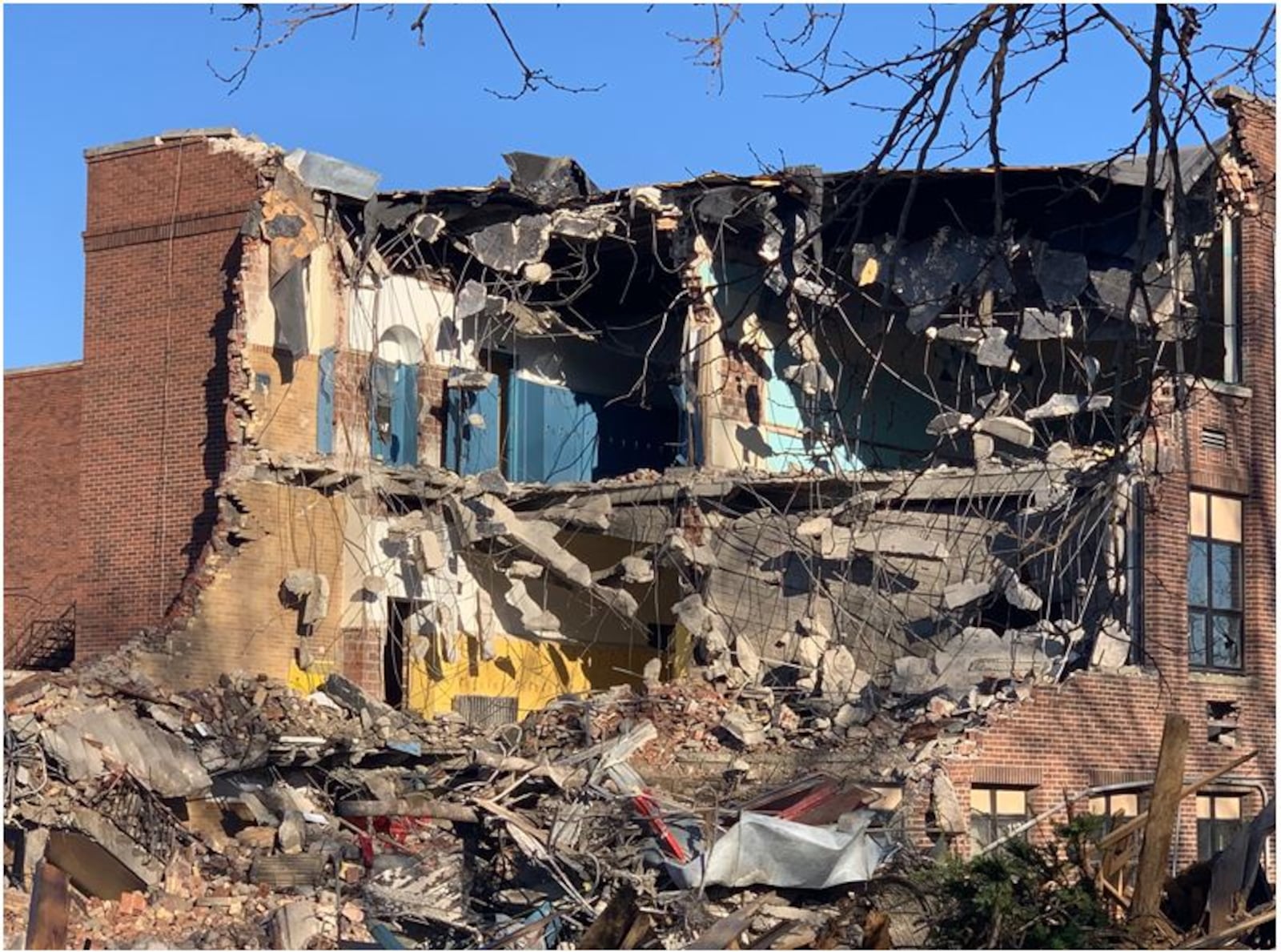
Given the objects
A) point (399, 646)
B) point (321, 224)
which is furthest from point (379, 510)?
point (321, 224)

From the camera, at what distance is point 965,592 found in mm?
21188

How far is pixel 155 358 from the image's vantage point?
23.8 meters

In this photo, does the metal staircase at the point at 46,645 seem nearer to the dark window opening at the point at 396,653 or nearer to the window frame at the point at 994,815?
the dark window opening at the point at 396,653

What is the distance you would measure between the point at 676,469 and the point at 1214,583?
20.5ft

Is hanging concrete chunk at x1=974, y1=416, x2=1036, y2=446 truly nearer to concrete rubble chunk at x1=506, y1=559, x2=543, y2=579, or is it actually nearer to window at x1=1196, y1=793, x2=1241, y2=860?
window at x1=1196, y1=793, x2=1241, y2=860

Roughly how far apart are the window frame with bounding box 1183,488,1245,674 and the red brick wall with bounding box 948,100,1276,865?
0.21ft

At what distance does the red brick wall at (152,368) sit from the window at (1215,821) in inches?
451

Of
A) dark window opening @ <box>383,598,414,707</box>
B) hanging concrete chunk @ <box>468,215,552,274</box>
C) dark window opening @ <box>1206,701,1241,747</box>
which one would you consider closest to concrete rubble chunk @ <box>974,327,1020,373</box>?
dark window opening @ <box>1206,701,1241,747</box>

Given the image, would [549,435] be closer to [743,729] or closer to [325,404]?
[325,404]

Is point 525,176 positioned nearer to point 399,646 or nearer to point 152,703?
point 399,646

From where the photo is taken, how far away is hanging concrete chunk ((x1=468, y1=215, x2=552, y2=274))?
2428 centimetres

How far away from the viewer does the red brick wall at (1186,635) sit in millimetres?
19469

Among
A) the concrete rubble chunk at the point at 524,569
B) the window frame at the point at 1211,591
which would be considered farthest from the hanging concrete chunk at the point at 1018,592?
the concrete rubble chunk at the point at 524,569

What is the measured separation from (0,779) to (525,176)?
11.2 meters
